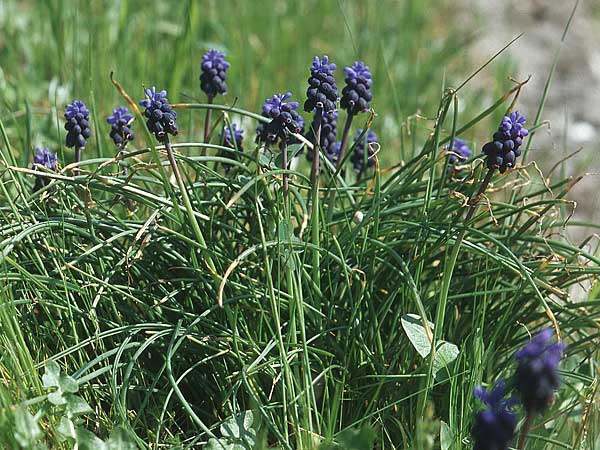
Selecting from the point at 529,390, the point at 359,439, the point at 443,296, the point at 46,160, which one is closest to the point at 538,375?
the point at 529,390

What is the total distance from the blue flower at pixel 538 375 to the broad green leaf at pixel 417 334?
554 mm

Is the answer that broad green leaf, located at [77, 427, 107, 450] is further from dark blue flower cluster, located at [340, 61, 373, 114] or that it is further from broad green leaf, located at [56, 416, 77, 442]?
dark blue flower cluster, located at [340, 61, 373, 114]

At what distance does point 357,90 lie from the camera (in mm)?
2385

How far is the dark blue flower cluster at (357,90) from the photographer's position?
2.36 m

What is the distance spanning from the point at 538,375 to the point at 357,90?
1.12 metres

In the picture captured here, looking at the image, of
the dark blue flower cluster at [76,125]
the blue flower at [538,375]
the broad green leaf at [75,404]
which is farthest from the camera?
the dark blue flower cluster at [76,125]

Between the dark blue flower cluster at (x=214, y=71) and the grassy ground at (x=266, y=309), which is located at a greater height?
the dark blue flower cluster at (x=214, y=71)

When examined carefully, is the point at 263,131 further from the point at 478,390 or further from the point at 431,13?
the point at 431,13

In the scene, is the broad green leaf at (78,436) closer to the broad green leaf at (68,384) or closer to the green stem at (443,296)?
the broad green leaf at (68,384)

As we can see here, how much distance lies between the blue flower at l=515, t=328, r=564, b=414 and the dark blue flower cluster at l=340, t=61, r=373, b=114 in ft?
3.32

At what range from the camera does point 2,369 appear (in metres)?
2.14

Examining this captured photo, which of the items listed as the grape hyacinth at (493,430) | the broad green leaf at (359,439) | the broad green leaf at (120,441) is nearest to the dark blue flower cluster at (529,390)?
the grape hyacinth at (493,430)

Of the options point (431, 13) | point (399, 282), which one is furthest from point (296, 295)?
point (431, 13)

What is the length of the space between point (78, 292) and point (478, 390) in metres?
1.09
